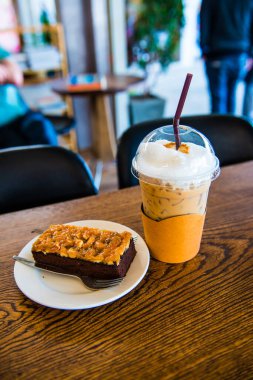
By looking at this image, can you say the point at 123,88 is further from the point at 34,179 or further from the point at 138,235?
the point at 138,235

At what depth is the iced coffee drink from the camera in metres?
0.61

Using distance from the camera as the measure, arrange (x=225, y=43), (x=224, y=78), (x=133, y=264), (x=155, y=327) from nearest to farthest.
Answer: (x=155, y=327)
(x=133, y=264)
(x=225, y=43)
(x=224, y=78)

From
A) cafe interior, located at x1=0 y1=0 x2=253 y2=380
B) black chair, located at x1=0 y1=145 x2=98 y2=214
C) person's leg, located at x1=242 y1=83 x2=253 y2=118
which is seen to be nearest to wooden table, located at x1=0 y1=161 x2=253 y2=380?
cafe interior, located at x1=0 y1=0 x2=253 y2=380

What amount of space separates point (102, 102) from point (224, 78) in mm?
1286

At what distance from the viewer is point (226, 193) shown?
0.98m

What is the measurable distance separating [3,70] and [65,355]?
200 centimetres

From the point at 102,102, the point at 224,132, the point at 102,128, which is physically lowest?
the point at 102,128

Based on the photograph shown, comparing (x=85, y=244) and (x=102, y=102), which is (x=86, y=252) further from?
(x=102, y=102)

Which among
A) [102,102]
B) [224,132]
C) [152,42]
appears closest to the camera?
[224,132]

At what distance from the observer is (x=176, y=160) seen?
2.00ft

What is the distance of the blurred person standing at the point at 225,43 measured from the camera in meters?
3.10

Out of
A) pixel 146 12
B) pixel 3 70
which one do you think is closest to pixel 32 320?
pixel 3 70

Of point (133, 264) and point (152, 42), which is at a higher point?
point (152, 42)

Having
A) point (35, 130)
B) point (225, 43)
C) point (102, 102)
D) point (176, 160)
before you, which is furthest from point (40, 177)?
point (225, 43)
